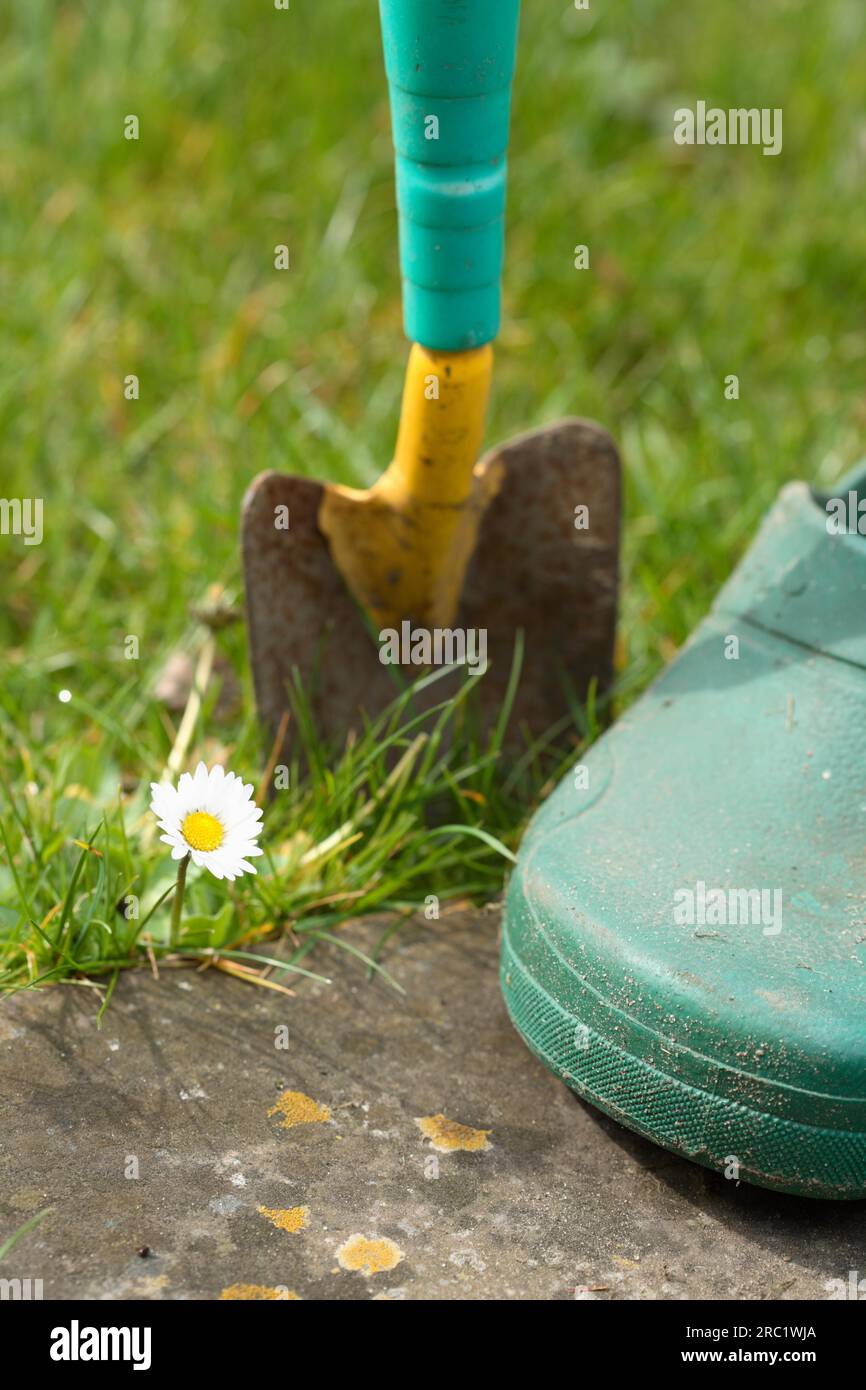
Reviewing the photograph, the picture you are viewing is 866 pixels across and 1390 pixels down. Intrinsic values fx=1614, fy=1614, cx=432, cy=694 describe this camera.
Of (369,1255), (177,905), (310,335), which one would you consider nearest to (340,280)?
(310,335)

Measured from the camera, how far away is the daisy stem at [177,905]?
5.46 feet

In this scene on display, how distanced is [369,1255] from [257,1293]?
109 millimetres

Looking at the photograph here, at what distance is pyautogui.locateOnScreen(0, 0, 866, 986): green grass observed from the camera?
78.8 inches

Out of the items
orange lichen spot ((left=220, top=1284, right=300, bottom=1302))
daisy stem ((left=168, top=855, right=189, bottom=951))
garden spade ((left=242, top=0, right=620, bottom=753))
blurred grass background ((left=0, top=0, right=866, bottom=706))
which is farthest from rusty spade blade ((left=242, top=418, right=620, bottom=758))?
orange lichen spot ((left=220, top=1284, right=300, bottom=1302))

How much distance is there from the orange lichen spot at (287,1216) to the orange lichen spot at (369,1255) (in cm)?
5

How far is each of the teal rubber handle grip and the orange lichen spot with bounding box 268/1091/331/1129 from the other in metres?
0.86

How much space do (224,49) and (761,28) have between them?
4.11 feet

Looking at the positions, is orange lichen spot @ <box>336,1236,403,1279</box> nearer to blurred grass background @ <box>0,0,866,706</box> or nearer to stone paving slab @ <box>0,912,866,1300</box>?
stone paving slab @ <box>0,912,866,1300</box>

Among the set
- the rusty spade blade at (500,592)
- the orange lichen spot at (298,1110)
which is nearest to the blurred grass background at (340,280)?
the rusty spade blade at (500,592)

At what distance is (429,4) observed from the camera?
163 centimetres

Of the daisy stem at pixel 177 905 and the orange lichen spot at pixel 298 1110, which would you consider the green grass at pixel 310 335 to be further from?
the orange lichen spot at pixel 298 1110

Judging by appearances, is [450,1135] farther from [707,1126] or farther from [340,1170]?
[707,1126]

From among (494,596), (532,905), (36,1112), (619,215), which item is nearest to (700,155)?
(619,215)

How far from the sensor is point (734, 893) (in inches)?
63.5
